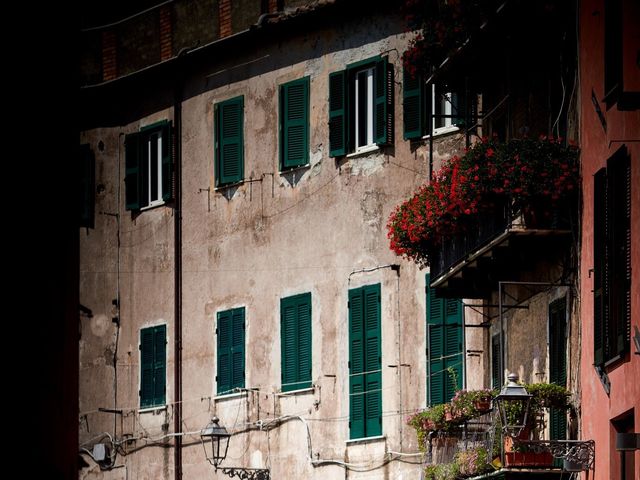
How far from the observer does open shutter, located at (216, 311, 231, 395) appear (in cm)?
2636

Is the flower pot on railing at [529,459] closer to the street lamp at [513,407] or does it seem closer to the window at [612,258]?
the street lamp at [513,407]

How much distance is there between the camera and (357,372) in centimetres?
2383

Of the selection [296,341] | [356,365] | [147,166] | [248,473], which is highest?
[147,166]

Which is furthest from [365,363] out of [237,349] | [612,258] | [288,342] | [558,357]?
[612,258]

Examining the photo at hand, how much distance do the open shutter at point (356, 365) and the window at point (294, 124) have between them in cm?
262

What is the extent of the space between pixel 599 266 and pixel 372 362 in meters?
9.04

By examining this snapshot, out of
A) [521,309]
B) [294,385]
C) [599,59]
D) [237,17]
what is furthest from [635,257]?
[237,17]

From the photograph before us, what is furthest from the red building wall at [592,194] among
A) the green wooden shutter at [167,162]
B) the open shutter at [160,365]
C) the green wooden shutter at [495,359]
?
the open shutter at [160,365]

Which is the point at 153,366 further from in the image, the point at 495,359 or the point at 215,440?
the point at 495,359

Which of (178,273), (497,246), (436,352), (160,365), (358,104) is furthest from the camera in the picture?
(160,365)

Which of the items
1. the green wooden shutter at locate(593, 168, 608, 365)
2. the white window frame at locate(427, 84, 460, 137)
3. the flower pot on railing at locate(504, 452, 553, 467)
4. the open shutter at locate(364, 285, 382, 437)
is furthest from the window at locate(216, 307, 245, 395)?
the green wooden shutter at locate(593, 168, 608, 365)

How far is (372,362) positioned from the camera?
931 inches

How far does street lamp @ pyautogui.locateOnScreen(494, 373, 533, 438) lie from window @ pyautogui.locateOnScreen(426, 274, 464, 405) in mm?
5377

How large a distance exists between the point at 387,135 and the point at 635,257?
10371 mm
